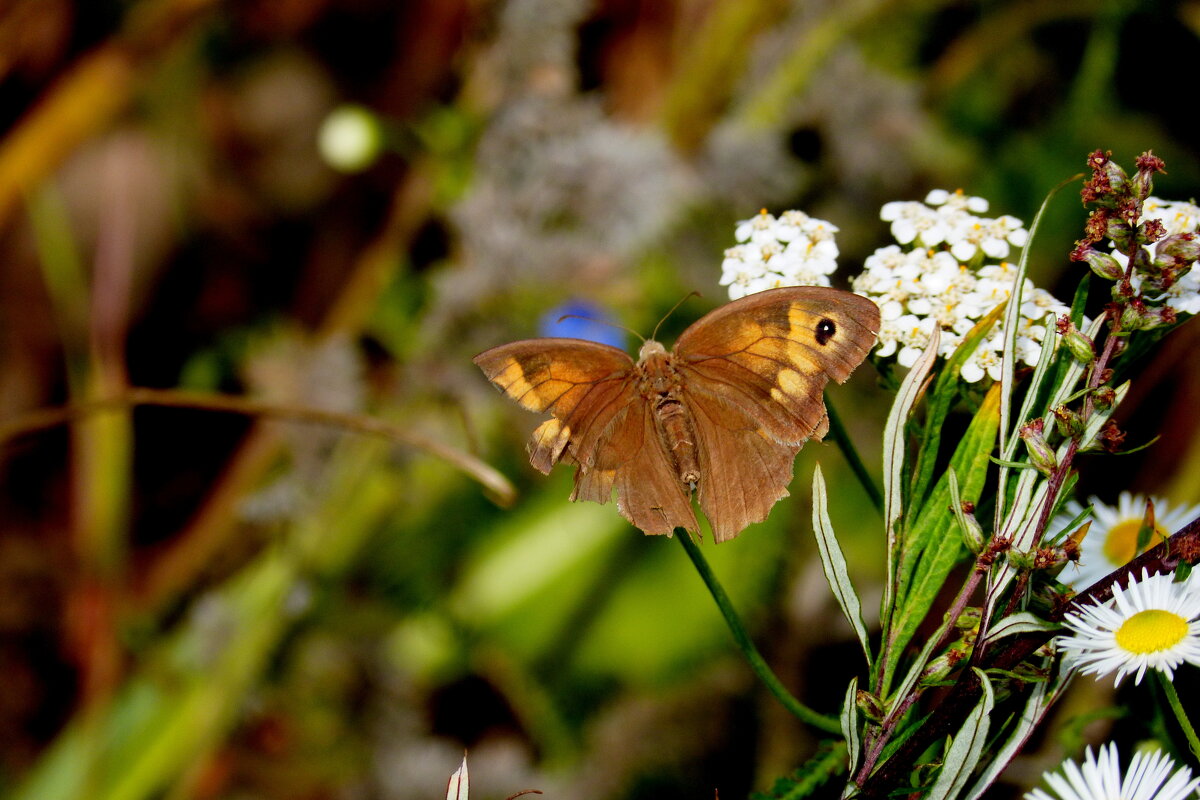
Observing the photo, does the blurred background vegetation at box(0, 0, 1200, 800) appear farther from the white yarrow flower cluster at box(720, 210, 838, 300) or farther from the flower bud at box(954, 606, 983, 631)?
the flower bud at box(954, 606, 983, 631)

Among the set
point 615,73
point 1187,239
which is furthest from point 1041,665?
point 615,73

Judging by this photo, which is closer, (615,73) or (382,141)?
(382,141)

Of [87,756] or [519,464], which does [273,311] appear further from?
[87,756]

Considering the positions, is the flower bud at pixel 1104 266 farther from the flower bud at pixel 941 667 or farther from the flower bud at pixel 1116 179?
the flower bud at pixel 941 667

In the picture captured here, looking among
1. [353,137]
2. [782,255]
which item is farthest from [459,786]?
[353,137]

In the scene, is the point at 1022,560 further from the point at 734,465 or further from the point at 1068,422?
the point at 734,465

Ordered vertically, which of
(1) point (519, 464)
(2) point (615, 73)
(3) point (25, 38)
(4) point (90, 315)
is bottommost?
(1) point (519, 464)

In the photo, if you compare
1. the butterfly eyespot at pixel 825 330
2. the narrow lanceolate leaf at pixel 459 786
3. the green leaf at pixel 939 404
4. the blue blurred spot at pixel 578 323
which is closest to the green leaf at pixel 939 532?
the green leaf at pixel 939 404
